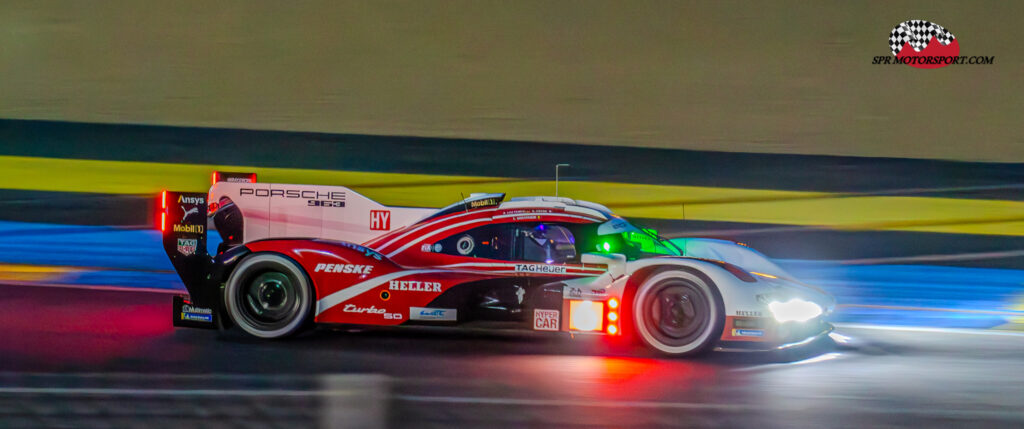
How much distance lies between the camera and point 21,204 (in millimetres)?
13438

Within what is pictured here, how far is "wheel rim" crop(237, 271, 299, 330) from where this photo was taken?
671 centimetres

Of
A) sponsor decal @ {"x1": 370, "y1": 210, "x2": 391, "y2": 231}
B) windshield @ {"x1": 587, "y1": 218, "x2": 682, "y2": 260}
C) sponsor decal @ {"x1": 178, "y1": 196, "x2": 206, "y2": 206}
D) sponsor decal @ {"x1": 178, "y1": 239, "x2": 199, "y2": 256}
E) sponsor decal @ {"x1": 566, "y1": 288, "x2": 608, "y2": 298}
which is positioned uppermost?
sponsor decal @ {"x1": 178, "y1": 196, "x2": 206, "y2": 206}

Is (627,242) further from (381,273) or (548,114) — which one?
(548,114)

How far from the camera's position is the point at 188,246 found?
682cm

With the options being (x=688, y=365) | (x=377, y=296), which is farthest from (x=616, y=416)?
(x=377, y=296)

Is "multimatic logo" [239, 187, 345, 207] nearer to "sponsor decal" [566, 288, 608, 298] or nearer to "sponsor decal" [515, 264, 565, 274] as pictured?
"sponsor decal" [515, 264, 565, 274]

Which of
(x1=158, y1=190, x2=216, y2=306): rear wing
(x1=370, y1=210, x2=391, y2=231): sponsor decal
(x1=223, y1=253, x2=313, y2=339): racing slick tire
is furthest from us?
(x1=370, y1=210, x2=391, y2=231): sponsor decal

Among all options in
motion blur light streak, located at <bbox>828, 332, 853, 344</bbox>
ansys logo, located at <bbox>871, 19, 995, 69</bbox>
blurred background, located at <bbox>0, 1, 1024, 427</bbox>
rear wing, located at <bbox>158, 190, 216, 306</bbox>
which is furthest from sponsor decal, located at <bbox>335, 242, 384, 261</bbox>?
ansys logo, located at <bbox>871, 19, 995, 69</bbox>

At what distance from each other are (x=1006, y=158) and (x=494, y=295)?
13030mm

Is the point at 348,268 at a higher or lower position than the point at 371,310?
higher

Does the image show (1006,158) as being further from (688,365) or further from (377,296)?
(377,296)

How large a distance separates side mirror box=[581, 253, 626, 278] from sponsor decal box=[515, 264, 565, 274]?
205 millimetres

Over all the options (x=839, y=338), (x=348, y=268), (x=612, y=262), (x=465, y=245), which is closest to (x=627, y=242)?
(x=612, y=262)

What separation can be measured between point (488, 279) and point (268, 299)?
1672mm
